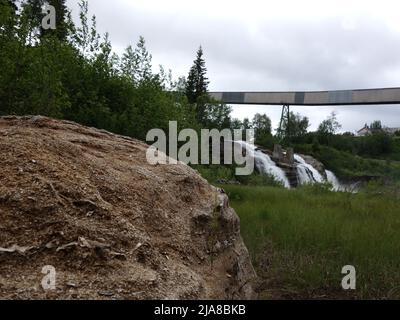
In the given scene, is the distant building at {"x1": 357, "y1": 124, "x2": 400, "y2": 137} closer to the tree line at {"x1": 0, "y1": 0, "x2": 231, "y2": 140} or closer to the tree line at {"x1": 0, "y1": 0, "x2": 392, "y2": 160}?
the tree line at {"x1": 0, "y1": 0, "x2": 392, "y2": 160}

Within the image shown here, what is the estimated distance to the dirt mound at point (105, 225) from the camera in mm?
3480

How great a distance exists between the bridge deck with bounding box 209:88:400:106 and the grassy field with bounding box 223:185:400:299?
168ft

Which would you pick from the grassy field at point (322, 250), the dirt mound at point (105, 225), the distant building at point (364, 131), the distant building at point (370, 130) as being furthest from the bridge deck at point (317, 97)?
the dirt mound at point (105, 225)

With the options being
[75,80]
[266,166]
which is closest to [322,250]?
[75,80]

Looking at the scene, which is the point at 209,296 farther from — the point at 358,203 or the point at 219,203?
the point at 358,203

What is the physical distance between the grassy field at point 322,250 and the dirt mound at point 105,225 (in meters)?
1.93

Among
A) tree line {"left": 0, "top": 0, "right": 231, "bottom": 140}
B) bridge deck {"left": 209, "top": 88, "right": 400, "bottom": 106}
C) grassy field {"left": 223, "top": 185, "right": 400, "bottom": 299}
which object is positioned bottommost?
grassy field {"left": 223, "top": 185, "right": 400, "bottom": 299}

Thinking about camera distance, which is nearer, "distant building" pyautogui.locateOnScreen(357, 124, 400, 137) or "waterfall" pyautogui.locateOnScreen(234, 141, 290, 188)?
"waterfall" pyautogui.locateOnScreen(234, 141, 290, 188)

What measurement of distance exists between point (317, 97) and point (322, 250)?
6490cm

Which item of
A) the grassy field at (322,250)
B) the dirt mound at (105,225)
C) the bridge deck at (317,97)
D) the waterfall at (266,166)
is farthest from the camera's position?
the bridge deck at (317,97)

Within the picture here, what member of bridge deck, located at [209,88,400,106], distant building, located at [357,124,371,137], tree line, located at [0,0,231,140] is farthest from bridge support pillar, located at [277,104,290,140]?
tree line, located at [0,0,231,140]

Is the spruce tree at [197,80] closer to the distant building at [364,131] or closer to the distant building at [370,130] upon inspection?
the distant building at [370,130]

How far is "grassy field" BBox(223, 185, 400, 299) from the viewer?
7191 millimetres
